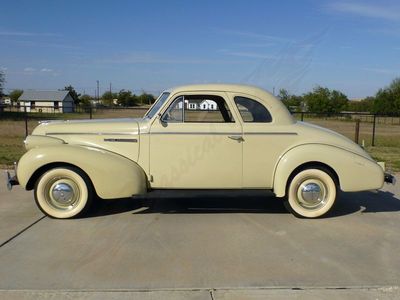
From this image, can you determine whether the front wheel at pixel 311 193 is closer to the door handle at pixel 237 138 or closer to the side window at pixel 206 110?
the door handle at pixel 237 138

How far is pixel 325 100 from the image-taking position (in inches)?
2744

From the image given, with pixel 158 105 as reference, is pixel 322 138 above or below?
below

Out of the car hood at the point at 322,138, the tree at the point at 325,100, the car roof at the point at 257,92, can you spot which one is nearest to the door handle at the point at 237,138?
the car roof at the point at 257,92

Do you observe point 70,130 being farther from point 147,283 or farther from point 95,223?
point 147,283

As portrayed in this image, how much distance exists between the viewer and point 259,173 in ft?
20.9

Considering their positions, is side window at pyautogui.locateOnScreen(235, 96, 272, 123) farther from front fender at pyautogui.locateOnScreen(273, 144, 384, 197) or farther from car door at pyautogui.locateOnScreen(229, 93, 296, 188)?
front fender at pyautogui.locateOnScreen(273, 144, 384, 197)

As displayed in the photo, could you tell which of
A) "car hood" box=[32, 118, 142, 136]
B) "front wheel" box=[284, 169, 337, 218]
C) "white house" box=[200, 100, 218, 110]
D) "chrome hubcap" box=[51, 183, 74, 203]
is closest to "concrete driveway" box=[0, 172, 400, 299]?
→ "front wheel" box=[284, 169, 337, 218]

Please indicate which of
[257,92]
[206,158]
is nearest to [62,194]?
[206,158]

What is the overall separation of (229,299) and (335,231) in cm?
247

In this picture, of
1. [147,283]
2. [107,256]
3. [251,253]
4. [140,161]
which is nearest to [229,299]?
[147,283]

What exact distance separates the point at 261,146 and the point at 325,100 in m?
66.2

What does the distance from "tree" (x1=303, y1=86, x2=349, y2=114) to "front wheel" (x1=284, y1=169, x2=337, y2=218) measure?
201 feet

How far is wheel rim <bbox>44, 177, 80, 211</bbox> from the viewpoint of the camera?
618 centimetres

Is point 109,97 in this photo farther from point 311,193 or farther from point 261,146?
point 311,193
